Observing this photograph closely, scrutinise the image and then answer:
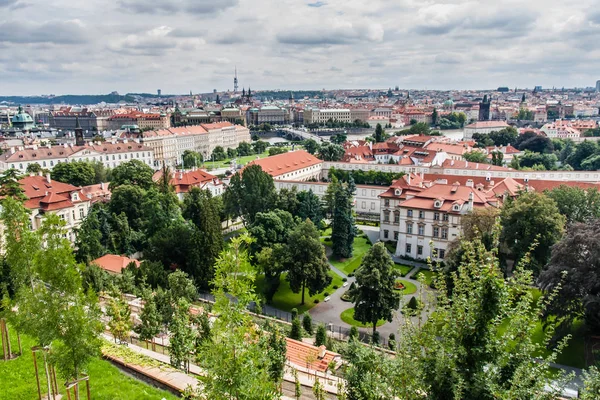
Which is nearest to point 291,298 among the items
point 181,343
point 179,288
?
point 179,288

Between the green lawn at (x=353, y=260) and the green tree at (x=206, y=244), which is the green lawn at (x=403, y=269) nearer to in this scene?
the green lawn at (x=353, y=260)

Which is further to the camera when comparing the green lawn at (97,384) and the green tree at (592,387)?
the green lawn at (97,384)

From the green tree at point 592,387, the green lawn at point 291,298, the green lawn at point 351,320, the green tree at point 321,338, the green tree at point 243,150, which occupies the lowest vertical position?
the green lawn at point 291,298

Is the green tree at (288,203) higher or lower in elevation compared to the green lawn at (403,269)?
higher

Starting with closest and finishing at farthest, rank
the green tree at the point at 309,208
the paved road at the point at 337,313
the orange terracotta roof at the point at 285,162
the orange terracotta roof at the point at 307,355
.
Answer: the orange terracotta roof at the point at 307,355, the paved road at the point at 337,313, the green tree at the point at 309,208, the orange terracotta roof at the point at 285,162

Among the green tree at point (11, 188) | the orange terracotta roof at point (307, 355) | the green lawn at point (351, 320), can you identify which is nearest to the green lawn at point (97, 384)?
the orange terracotta roof at point (307, 355)

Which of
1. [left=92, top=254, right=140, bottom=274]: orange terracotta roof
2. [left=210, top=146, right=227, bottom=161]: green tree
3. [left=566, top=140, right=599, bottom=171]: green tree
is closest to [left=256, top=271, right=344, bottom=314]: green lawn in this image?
[left=92, top=254, right=140, bottom=274]: orange terracotta roof

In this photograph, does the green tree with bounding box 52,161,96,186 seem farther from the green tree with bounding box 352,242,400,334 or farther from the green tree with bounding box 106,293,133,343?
the green tree with bounding box 352,242,400,334
